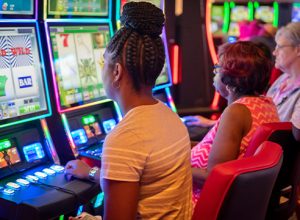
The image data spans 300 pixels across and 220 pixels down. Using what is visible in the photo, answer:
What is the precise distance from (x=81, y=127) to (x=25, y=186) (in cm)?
69

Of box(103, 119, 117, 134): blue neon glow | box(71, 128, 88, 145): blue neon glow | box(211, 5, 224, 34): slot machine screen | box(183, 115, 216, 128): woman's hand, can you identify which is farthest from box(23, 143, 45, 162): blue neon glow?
box(211, 5, 224, 34): slot machine screen

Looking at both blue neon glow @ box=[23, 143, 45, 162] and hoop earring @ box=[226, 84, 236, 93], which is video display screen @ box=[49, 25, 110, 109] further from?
hoop earring @ box=[226, 84, 236, 93]

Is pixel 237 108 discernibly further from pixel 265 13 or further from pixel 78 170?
pixel 265 13

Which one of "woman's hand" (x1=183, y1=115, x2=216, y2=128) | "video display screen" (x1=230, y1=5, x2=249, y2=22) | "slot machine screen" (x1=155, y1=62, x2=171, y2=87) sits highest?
"video display screen" (x1=230, y1=5, x2=249, y2=22)

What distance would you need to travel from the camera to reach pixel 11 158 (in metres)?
2.21

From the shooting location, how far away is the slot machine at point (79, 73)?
253 centimetres

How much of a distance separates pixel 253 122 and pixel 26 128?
3.65ft

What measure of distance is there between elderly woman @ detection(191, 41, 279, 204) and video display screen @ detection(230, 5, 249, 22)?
3.77m

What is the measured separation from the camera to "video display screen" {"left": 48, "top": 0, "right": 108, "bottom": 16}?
255cm

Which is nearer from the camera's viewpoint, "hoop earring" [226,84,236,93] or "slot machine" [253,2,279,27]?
"hoop earring" [226,84,236,93]

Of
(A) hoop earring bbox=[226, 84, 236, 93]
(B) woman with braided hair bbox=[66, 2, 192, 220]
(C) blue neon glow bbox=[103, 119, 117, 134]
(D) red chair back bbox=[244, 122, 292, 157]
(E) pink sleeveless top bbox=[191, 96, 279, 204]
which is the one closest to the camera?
(B) woman with braided hair bbox=[66, 2, 192, 220]

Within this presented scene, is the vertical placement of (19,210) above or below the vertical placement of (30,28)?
below

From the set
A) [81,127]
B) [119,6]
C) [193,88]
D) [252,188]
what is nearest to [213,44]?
[193,88]

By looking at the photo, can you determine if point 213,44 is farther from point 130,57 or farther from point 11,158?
point 130,57
